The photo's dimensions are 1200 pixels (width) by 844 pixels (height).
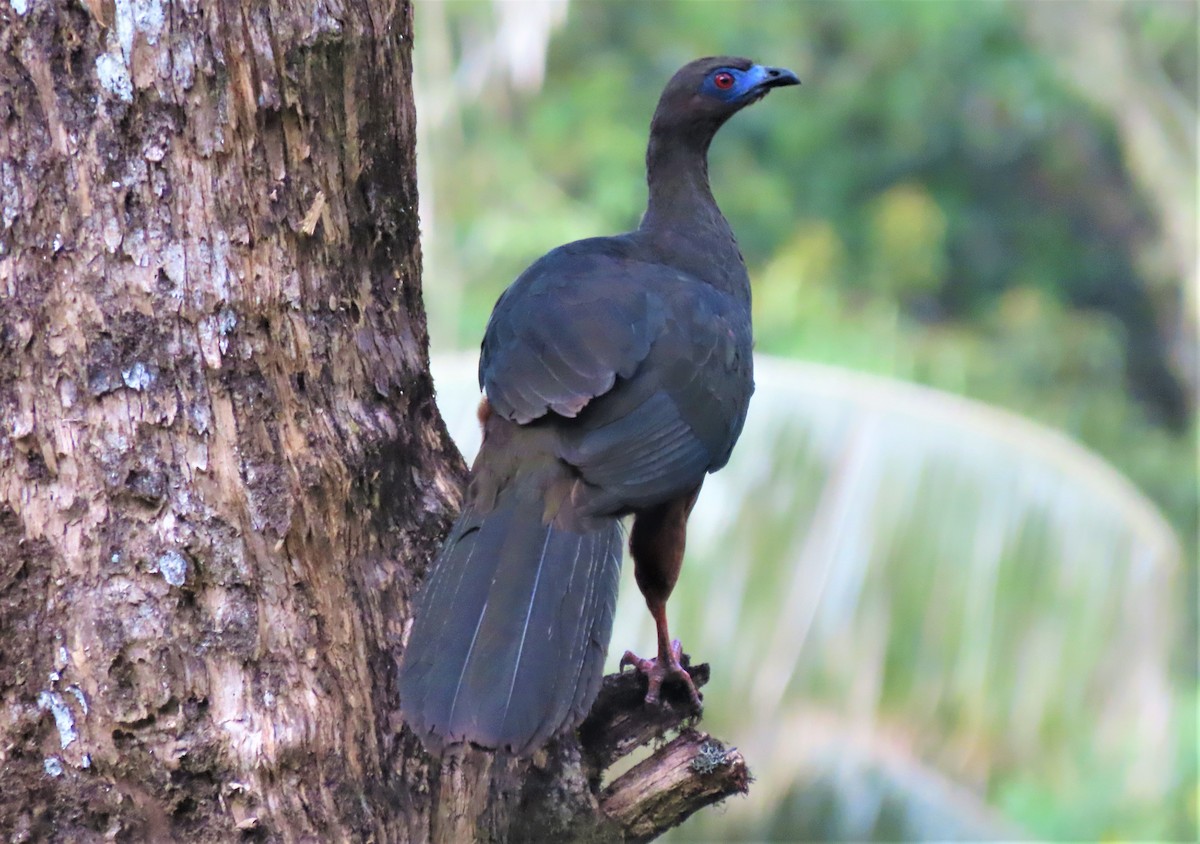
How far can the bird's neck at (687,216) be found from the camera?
12.9ft

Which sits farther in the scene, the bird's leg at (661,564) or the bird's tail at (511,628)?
the bird's leg at (661,564)

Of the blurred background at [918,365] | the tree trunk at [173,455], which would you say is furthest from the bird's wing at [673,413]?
the blurred background at [918,365]

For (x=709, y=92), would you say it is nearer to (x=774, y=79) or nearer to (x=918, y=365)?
(x=774, y=79)

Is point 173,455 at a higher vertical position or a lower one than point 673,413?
lower

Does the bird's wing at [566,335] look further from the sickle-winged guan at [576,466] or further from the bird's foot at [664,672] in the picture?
the bird's foot at [664,672]

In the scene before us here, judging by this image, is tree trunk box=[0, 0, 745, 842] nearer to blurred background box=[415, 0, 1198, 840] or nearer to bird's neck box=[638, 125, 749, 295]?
bird's neck box=[638, 125, 749, 295]

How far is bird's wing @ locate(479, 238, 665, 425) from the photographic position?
3102 millimetres

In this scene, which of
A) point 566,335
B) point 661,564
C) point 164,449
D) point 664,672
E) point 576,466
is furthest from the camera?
point 661,564

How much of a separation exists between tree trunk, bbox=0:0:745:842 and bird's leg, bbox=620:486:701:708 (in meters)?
0.91

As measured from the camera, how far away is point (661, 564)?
141 inches

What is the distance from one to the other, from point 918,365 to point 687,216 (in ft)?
25.9

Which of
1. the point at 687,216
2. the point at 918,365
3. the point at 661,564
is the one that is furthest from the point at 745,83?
the point at 918,365

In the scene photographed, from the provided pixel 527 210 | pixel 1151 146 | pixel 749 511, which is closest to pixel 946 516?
pixel 749 511

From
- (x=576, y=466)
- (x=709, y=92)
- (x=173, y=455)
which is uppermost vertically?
(x=709, y=92)
